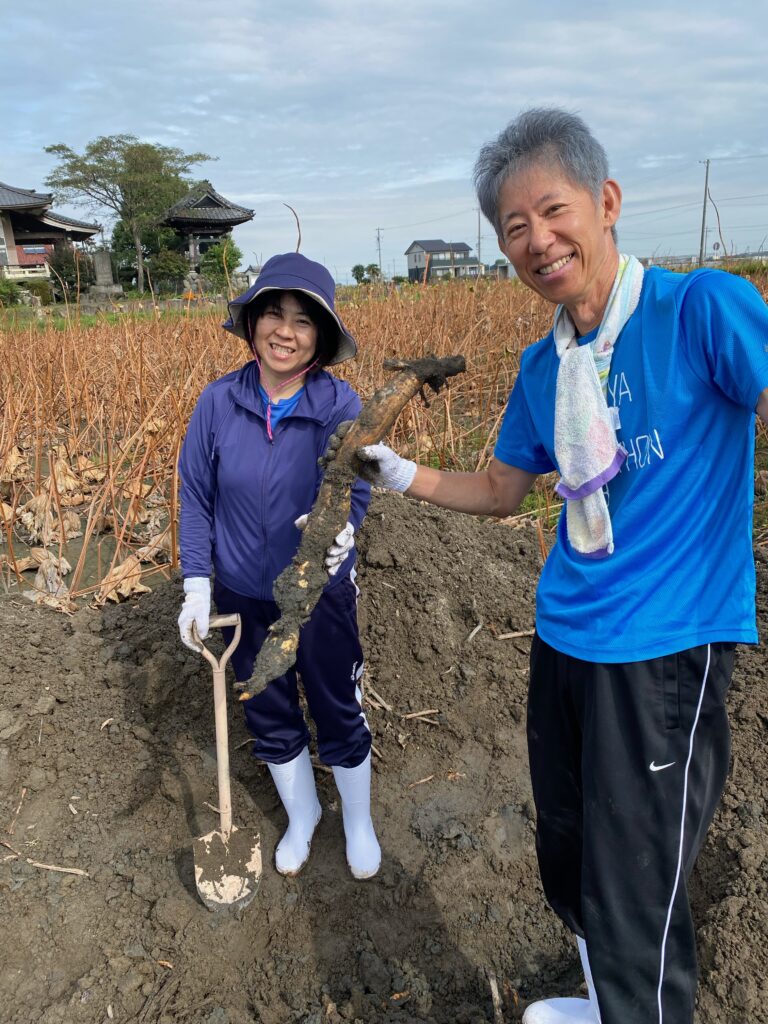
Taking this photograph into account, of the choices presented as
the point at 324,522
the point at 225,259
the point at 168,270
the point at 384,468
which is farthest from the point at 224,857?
the point at 168,270

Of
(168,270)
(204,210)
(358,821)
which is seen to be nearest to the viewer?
(358,821)

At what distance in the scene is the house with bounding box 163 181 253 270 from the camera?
1037 inches

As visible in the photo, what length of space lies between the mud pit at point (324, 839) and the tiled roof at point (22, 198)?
95.3ft

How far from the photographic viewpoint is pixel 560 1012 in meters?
1.45

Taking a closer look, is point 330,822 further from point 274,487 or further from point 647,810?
point 647,810

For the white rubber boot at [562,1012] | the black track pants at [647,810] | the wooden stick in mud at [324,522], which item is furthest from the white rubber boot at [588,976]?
the wooden stick in mud at [324,522]

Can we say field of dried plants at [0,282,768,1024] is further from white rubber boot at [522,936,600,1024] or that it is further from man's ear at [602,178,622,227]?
man's ear at [602,178,622,227]

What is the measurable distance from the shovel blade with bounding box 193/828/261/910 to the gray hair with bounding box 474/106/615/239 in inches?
68.4

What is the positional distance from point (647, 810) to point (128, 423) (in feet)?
10.1

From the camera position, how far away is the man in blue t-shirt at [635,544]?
40.3 inches

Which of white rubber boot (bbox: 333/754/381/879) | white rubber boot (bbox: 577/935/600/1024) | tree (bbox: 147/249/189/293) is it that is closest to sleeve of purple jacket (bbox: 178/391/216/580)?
white rubber boot (bbox: 333/754/381/879)

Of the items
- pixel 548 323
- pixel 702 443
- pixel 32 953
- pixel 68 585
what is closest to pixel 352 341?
pixel 702 443

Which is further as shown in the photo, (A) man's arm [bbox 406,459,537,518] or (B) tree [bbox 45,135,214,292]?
(B) tree [bbox 45,135,214,292]

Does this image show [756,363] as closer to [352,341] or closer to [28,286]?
[352,341]
